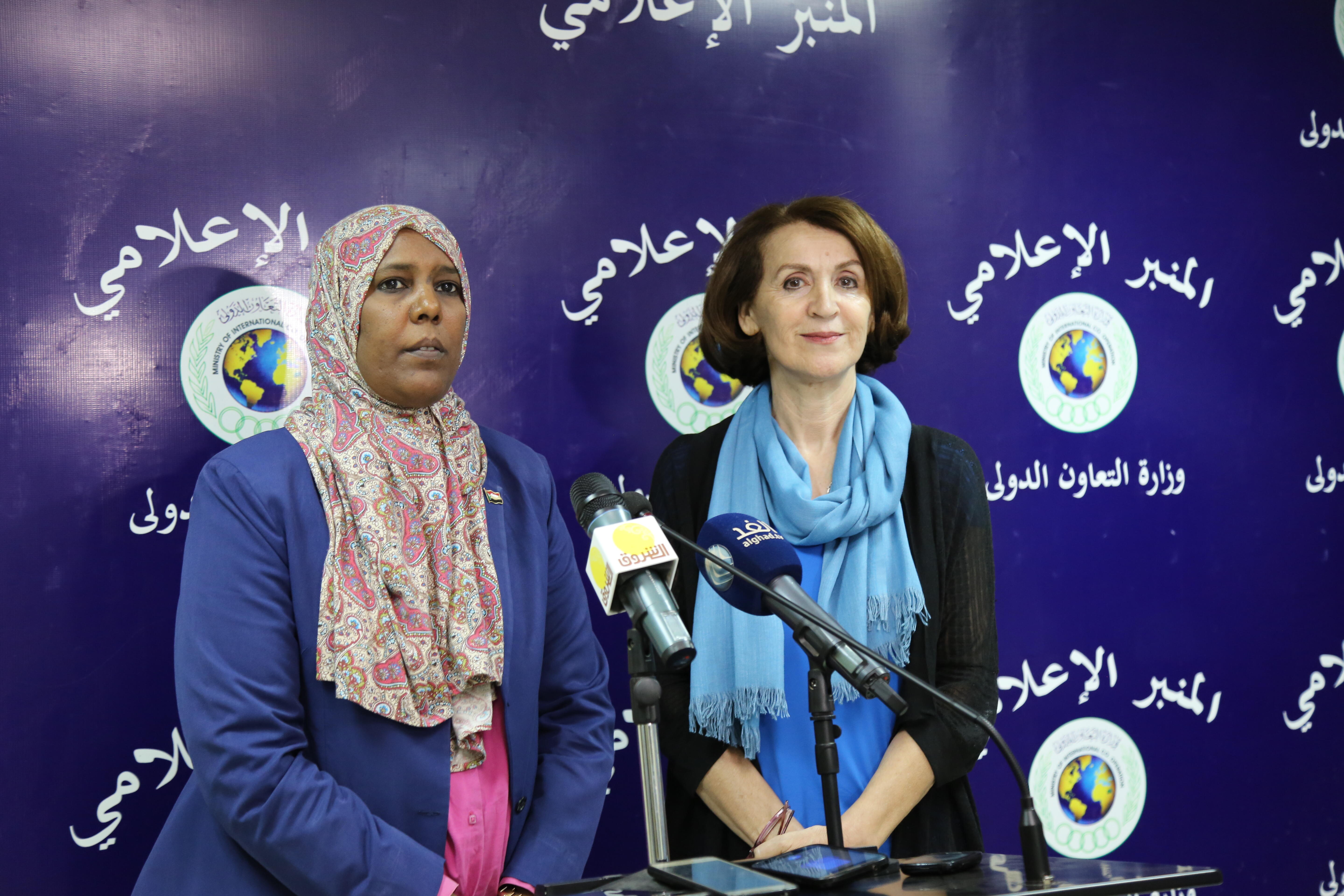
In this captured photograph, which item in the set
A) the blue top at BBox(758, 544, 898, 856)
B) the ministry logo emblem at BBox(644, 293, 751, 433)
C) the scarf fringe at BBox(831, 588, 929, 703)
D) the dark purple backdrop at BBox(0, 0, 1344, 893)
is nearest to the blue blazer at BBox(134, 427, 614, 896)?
the blue top at BBox(758, 544, 898, 856)

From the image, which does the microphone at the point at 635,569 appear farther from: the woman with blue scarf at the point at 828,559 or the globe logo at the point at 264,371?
the globe logo at the point at 264,371

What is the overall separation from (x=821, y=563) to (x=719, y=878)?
98 centimetres

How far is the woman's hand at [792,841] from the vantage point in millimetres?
1628

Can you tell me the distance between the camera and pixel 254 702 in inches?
59.4

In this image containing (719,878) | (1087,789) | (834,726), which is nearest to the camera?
(719,878)

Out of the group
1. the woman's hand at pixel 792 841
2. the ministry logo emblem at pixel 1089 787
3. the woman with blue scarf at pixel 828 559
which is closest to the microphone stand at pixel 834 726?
the woman's hand at pixel 792 841

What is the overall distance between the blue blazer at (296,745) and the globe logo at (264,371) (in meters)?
0.61

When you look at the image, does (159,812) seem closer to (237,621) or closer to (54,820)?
(54,820)

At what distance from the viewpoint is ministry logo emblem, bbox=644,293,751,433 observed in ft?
8.32

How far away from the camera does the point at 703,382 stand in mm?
2586

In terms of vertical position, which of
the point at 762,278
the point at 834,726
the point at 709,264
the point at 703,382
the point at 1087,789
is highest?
the point at 709,264

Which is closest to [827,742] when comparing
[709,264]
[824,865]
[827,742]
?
[827,742]

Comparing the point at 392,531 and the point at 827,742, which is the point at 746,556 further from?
the point at 392,531

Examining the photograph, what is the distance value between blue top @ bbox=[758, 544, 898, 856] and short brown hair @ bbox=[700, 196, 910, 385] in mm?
445
